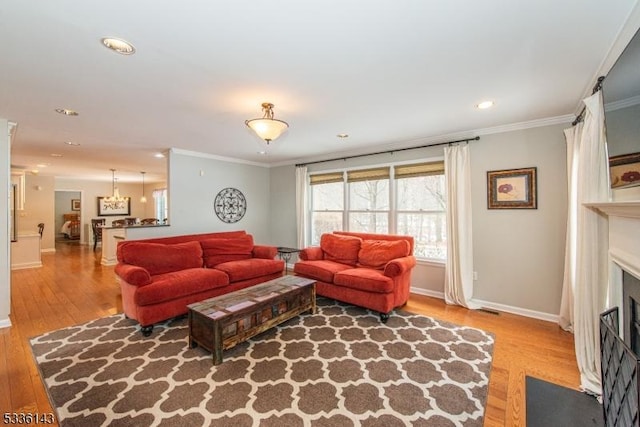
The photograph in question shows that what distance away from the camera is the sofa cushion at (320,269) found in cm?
368

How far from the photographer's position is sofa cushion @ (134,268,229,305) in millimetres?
2848

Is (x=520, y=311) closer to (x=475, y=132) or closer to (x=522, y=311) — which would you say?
(x=522, y=311)

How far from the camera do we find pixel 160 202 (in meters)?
9.84

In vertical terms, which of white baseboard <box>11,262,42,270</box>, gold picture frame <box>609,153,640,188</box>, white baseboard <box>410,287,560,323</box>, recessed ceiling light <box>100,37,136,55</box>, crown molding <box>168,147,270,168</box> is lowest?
white baseboard <box>410,287,560,323</box>

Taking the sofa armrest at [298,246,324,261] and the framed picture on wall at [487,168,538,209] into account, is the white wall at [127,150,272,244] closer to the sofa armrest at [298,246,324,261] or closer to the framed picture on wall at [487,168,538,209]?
the sofa armrest at [298,246,324,261]

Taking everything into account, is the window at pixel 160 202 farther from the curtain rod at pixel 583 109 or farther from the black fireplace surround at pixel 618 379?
the black fireplace surround at pixel 618 379

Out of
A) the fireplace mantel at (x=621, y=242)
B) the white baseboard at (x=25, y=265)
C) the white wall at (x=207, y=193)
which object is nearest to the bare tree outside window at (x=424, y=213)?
the fireplace mantel at (x=621, y=242)

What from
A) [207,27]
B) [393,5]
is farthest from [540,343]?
[207,27]

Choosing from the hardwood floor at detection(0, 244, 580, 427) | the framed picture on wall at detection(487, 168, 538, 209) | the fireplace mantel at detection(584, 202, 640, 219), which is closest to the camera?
the fireplace mantel at detection(584, 202, 640, 219)

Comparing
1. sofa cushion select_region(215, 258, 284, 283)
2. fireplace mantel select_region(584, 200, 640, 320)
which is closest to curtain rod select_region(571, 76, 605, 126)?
fireplace mantel select_region(584, 200, 640, 320)

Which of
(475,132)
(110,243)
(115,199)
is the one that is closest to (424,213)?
(475,132)

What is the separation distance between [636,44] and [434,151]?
2736 mm

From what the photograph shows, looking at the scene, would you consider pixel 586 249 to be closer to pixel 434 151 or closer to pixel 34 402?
pixel 434 151

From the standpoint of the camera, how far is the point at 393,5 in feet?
4.61
